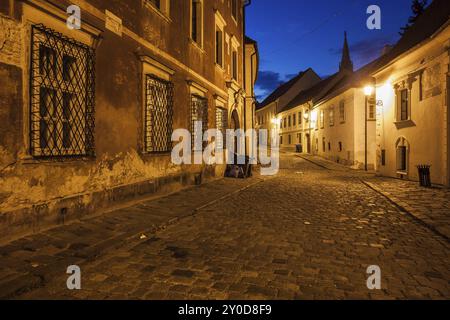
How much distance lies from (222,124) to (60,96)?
1062cm

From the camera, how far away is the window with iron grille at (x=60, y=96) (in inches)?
211

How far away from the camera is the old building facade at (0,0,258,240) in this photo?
4969mm

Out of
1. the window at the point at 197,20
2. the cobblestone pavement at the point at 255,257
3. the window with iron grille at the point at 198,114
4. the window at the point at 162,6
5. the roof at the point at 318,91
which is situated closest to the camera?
the cobblestone pavement at the point at 255,257

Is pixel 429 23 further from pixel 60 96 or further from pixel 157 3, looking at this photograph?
pixel 60 96

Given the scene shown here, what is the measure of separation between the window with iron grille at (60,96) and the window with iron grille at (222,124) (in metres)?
9.09

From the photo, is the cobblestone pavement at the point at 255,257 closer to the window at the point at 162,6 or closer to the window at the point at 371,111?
the window at the point at 162,6

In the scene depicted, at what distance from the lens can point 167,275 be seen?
13.4 feet

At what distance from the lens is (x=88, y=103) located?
6523 mm

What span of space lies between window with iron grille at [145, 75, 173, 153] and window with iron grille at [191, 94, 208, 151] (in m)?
2.04

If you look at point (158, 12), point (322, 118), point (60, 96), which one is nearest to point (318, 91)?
point (322, 118)

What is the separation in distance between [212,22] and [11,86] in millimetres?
11057

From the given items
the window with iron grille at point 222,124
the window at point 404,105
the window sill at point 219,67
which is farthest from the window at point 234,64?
the window at point 404,105

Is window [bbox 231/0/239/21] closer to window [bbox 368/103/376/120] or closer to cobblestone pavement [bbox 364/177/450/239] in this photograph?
window [bbox 368/103/376/120]

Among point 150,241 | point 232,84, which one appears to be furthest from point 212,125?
point 150,241
